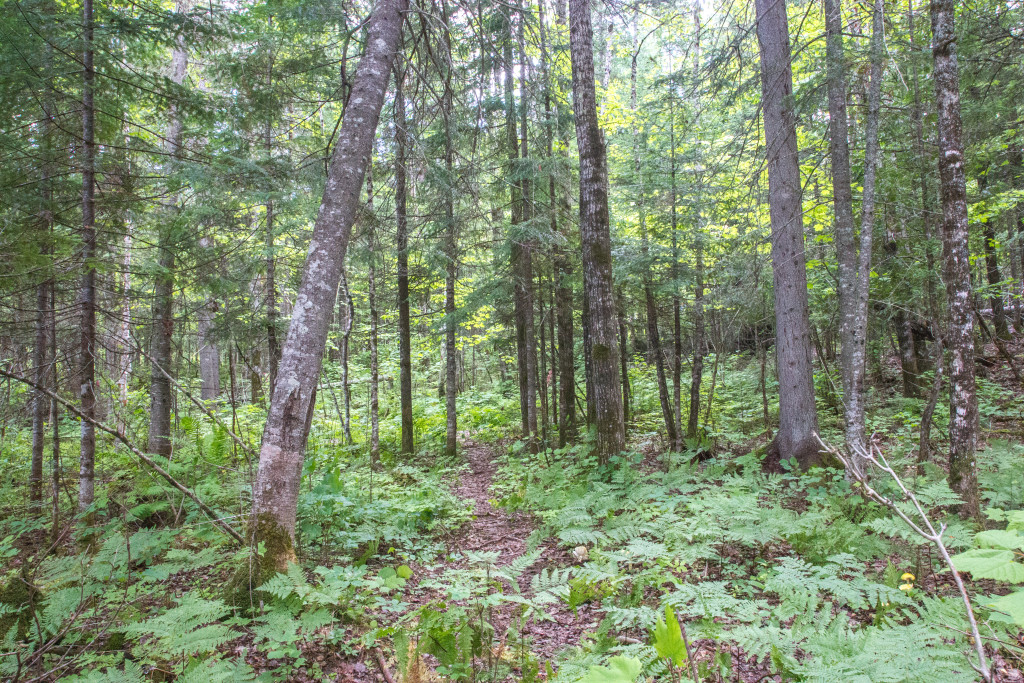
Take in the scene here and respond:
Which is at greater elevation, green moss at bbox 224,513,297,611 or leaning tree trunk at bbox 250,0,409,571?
leaning tree trunk at bbox 250,0,409,571

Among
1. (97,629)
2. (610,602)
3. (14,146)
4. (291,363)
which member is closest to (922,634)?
(610,602)

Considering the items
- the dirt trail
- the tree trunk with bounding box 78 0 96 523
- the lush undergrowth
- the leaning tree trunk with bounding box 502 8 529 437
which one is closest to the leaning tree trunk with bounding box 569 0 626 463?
the lush undergrowth

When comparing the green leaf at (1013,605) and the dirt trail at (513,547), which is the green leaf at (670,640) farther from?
the dirt trail at (513,547)

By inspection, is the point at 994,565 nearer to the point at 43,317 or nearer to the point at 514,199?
the point at 43,317

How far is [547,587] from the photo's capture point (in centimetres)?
367

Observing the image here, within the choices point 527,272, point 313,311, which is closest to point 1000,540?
point 313,311

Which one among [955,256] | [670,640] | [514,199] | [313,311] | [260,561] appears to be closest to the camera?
[670,640]

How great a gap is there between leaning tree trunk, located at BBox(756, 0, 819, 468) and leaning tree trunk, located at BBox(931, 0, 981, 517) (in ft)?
8.97

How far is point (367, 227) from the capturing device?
28.4 feet

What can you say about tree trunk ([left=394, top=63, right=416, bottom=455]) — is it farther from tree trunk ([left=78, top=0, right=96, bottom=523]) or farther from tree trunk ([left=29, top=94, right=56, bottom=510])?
tree trunk ([left=29, top=94, right=56, bottom=510])

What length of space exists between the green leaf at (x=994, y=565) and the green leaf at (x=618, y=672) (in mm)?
1146

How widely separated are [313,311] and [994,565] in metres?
4.79

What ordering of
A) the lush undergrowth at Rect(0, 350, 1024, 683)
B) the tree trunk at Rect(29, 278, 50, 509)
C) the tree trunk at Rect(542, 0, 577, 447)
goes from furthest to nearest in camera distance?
the tree trunk at Rect(542, 0, 577, 447)
the tree trunk at Rect(29, 278, 50, 509)
the lush undergrowth at Rect(0, 350, 1024, 683)

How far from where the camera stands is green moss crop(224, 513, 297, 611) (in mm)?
3930
